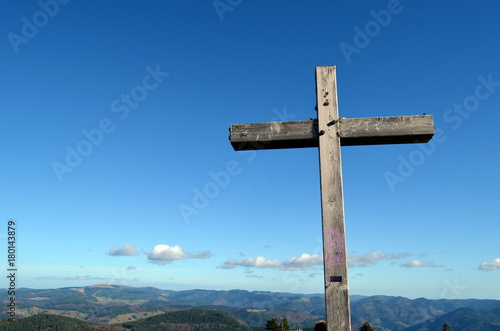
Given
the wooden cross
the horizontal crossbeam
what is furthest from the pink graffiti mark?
Answer: the horizontal crossbeam

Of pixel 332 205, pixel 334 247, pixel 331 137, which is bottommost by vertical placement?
pixel 334 247

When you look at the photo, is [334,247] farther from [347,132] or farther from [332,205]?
[347,132]

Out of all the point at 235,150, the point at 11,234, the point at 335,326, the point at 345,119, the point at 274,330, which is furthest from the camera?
the point at 274,330

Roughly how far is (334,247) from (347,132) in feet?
4.27

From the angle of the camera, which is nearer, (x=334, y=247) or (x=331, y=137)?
(x=334, y=247)

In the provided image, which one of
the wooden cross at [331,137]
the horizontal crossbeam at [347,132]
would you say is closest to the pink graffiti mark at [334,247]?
the wooden cross at [331,137]

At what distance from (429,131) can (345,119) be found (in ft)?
3.09

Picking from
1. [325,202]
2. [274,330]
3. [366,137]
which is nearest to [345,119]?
[366,137]

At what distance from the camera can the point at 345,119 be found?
4.68 m

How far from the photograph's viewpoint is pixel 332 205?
14.4ft

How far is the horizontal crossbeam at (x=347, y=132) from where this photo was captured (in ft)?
15.3

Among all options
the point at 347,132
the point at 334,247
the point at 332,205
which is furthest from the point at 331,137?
the point at 334,247

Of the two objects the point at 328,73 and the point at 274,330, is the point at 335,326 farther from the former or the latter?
the point at 274,330

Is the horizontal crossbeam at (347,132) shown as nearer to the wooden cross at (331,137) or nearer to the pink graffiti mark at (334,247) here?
the wooden cross at (331,137)
